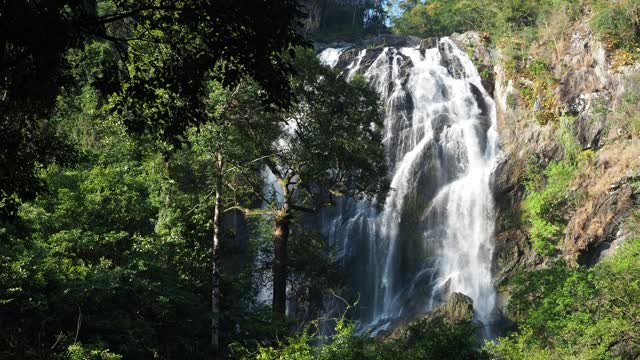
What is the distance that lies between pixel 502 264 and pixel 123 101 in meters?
19.2

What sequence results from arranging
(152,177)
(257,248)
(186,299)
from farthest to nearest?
(257,248)
(152,177)
(186,299)

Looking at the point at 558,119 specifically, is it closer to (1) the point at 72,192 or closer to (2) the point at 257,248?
(2) the point at 257,248

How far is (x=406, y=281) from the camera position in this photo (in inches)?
954

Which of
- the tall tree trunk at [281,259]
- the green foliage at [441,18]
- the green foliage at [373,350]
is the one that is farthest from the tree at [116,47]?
the green foliage at [441,18]

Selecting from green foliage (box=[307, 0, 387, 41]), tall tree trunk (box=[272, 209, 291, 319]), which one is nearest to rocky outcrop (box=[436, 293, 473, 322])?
tall tree trunk (box=[272, 209, 291, 319])

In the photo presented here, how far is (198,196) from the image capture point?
17453mm

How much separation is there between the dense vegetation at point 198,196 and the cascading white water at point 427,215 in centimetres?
202

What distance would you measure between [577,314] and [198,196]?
919 cm

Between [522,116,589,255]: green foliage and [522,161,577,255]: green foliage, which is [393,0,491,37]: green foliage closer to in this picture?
[522,116,589,255]: green foliage

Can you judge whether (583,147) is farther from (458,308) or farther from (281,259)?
(281,259)

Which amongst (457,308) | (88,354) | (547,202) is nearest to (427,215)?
(547,202)

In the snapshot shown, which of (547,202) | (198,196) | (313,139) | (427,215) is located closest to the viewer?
(313,139)

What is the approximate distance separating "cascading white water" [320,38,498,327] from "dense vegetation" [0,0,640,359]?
2.02m

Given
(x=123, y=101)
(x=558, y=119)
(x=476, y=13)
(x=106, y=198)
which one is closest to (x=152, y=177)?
(x=106, y=198)
